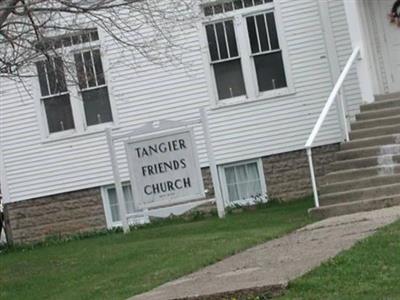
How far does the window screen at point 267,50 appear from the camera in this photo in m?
18.8

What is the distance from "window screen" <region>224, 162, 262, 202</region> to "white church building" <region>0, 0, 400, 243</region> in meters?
0.02

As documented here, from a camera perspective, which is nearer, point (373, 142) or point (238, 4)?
point (373, 142)

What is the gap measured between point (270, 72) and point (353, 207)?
18.5 feet

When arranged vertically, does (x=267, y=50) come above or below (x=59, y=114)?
above

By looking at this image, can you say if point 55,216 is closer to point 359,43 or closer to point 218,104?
point 218,104

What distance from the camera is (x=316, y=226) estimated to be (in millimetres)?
12875

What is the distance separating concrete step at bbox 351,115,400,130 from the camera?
629 inches

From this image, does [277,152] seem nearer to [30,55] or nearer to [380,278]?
[30,55]

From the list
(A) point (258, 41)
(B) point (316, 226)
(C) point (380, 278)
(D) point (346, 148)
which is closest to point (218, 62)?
(A) point (258, 41)

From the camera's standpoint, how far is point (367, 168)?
14.7m

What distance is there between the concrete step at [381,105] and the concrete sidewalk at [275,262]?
3.87 meters

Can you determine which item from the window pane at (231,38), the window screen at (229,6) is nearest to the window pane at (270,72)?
the window pane at (231,38)

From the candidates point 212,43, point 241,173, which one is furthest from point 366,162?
point 212,43

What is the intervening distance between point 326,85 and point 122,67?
395 centimetres
